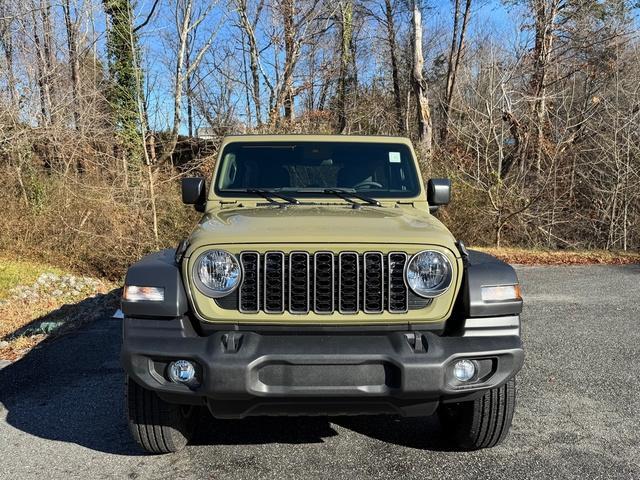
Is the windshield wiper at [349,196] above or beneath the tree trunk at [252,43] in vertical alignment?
beneath

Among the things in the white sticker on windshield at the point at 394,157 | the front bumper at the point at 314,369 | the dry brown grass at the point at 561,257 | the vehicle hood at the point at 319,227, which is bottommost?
the dry brown grass at the point at 561,257

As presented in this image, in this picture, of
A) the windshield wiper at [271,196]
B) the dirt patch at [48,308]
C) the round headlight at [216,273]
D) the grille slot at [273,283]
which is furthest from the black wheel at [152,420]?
the dirt patch at [48,308]

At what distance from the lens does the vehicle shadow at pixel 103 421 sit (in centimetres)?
348

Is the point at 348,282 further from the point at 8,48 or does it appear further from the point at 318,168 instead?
the point at 8,48

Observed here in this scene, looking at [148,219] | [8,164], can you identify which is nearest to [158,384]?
[148,219]

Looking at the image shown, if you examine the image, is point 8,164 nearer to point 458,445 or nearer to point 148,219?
point 148,219

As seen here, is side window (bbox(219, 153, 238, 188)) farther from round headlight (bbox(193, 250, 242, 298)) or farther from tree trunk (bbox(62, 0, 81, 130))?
tree trunk (bbox(62, 0, 81, 130))

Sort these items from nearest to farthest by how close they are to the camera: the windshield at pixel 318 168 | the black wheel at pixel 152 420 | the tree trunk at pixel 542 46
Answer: the black wheel at pixel 152 420 → the windshield at pixel 318 168 → the tree trunk at pixel 542 46

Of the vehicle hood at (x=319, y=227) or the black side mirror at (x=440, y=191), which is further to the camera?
the black side mirror at (x=440, y=191)

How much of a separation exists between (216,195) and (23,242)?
9.48 meters

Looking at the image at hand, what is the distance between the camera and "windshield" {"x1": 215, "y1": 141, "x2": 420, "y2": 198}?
4.16 meters

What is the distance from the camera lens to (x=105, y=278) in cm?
1077

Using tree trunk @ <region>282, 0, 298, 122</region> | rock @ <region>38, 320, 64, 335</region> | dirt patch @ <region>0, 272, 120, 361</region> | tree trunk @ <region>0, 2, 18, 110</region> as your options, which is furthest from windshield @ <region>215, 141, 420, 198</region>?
tree trunk @ <region>282, 0, 298, 122</region>

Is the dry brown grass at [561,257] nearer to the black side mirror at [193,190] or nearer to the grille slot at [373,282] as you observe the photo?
the black side mirror at [193,190]
